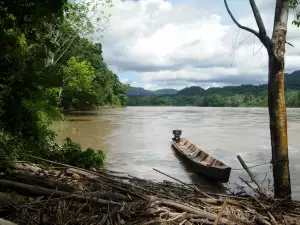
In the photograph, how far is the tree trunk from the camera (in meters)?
6.02

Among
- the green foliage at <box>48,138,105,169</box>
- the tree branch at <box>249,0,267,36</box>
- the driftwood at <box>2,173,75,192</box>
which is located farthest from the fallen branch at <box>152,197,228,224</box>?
the green foliage at <box>48,138,105,169</box>

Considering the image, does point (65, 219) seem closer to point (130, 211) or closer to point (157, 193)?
point (130, 211)

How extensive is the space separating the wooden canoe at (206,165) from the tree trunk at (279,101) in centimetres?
439

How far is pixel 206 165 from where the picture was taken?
457 inches

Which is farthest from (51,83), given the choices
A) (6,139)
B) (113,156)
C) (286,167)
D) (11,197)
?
(113,156)

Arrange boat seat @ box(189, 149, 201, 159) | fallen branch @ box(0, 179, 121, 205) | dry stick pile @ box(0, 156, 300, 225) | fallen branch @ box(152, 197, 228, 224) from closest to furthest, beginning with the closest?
dry stick pile @ box(0, 156, 300, 225), fallen branch @ box(152, 197, 228, 224), fallen branch @ box(0, 179, 121, 205), boat seat @ box(189, 149, 201, 159)

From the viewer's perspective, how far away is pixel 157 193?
4805mm

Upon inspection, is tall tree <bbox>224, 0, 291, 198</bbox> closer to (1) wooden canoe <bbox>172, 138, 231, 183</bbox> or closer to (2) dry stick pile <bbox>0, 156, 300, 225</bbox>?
(2) dry stick pile <bbox>0, 156, 300, 225</bbox>

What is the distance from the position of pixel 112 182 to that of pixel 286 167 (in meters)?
3.07

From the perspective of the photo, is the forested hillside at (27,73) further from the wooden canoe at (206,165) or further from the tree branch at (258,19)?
the wooden canoe at (206,165)

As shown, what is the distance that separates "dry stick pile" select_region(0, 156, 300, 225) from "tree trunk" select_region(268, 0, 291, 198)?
0.93 m

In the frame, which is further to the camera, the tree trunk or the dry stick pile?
the tree trunk

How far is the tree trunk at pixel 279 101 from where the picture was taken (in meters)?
6.02

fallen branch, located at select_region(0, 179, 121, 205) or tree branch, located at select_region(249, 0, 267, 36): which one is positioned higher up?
tree branch, located at select_region(249, 0, 267, 36)
